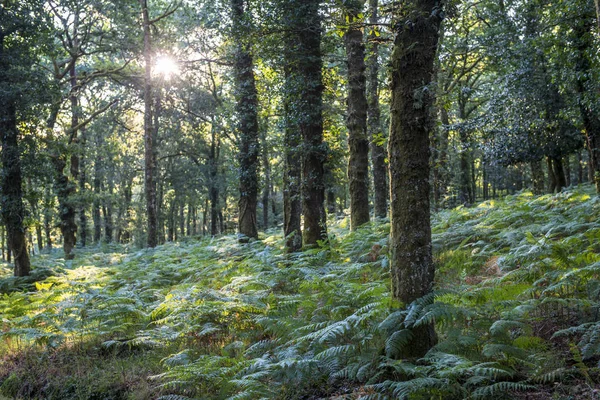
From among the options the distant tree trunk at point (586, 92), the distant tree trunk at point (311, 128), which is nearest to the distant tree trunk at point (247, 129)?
the distant tree trunk at point (311, 128)

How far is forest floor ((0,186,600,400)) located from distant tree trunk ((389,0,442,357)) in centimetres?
21

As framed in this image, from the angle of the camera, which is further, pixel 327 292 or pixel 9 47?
pixel 9 47

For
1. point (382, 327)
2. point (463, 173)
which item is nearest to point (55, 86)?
point (382, 327)

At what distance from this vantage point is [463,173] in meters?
25.3

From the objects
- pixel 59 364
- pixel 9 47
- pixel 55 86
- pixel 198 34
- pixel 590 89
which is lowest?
pixel 59 364

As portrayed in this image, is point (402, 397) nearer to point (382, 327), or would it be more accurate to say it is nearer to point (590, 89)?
point (382, 327)

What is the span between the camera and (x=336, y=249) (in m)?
9.30

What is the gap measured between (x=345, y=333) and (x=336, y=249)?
4381 mm

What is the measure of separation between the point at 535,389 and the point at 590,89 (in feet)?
31.6

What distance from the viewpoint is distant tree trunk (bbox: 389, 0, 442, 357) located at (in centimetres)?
407

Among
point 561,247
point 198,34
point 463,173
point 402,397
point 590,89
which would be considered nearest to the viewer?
point 402,397

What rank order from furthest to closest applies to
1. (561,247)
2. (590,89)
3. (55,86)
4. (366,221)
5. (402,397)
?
(55,86)
(366,221)
(590,89)
(561,247)
(402,397)

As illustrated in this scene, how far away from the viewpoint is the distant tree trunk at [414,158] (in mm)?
4074

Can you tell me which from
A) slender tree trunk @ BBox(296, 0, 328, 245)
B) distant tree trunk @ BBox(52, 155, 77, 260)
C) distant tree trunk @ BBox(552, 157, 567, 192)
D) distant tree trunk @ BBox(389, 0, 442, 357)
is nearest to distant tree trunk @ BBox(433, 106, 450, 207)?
slender tree trunk @ BBox(296, 0, 328, 245)
